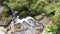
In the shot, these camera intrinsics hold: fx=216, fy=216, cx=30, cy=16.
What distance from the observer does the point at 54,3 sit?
7.70m

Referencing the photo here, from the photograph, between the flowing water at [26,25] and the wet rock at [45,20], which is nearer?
the flowing water at [26,25]

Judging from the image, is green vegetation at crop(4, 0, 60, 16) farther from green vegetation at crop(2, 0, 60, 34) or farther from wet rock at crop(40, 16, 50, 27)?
wet rock at crop(40, 16, 50, 27)

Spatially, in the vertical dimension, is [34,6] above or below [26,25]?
above

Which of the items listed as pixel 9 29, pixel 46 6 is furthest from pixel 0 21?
pixel 46 6

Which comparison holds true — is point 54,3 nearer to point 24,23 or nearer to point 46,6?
point 46,6

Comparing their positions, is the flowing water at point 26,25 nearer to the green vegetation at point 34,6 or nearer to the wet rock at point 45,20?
the wet rock at point 45,20

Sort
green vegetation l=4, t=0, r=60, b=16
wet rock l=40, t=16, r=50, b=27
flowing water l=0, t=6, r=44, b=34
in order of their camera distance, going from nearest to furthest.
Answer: flowing water l=0, t=6, r=44, b=34 → wet rock l=40, t=16, r=50, b=27 → green vegetation l=4, t=0, r=60, b=16

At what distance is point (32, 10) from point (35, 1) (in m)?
0.36

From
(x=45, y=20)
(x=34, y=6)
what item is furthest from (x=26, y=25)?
(x=34, y=6)

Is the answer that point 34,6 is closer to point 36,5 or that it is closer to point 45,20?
point 36,5

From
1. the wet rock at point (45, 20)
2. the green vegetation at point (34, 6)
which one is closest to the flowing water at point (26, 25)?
the wet rock at point (45, 20)

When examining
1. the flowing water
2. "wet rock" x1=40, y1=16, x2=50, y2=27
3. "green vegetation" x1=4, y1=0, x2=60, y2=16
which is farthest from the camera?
"green vegetation" x1=4, y1=0, x2=60, y2=16

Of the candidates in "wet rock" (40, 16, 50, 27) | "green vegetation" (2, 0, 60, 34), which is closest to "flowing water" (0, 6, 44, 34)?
"wet rock" (40, 16, 50, 27)

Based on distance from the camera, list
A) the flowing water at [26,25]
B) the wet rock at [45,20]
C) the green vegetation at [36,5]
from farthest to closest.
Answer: the green vegetation at [36,5] < the wet rock at [45,20] < the flowing water at [26,25]
